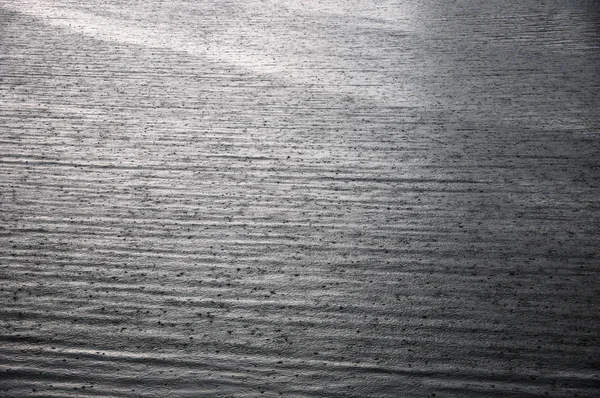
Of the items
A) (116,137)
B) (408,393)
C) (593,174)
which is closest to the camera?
(408,393)

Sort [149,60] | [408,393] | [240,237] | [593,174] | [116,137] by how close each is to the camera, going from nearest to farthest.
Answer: [408,393], [240,237], [593,174], [116,137], [149,60]

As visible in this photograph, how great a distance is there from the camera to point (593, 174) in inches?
88.0

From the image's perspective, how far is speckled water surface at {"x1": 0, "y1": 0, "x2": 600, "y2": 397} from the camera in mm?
1521

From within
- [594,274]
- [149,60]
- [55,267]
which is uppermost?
[594,274]

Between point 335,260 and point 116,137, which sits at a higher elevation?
point 335,260

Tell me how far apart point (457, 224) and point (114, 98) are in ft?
4.80

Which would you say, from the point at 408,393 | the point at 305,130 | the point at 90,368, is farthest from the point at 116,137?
the point at 408,393

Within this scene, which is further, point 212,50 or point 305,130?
point 212,50

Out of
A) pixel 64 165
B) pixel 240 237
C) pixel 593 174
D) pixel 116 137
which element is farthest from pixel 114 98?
pixel 593 174

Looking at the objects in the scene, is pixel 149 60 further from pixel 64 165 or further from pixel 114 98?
pixel 64 165

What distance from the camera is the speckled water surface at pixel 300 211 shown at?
152cm

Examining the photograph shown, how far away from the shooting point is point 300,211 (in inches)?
81.9

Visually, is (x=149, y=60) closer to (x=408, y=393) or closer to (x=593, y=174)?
(x=593, y=174)

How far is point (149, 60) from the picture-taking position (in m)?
3.16
